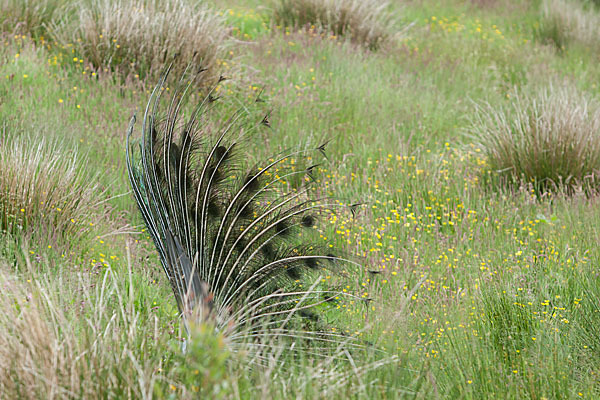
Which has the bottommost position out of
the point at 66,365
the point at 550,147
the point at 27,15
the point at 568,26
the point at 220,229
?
the point at 27,15

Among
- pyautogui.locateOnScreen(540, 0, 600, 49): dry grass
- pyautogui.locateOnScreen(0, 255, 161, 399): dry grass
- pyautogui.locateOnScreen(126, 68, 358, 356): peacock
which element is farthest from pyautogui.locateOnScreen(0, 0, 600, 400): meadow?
pyautogui.locateOnScreen(540, 0, 600, 49): dry grass

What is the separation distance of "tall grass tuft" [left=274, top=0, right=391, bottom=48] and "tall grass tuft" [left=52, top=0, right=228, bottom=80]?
2.80 metres

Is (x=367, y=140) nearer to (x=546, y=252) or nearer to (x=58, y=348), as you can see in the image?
(x=546, y=252)

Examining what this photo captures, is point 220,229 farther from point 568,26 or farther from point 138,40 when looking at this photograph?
point 568,26

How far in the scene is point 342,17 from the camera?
375 inches

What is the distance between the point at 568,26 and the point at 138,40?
7.32 m

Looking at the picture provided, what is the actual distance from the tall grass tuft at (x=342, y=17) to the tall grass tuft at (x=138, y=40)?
2804 millimetres

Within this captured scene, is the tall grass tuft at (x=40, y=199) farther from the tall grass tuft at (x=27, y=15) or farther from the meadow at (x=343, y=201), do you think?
the tall grass tuft at (x=27, y=15)

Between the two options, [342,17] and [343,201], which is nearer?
[343,201]

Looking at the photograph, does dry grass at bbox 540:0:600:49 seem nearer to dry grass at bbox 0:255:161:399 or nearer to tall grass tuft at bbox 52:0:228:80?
tall grass tuft at bbox 52:0:228:80

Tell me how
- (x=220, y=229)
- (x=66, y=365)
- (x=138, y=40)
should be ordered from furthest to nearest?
(x=138, y=40)
(x=220, y=229)
(x=66, y=365)

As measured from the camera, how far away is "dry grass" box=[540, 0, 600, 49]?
10438 millimetres

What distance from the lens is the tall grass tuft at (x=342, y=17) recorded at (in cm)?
932

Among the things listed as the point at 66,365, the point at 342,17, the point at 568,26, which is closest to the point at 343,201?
the point at 66,365
